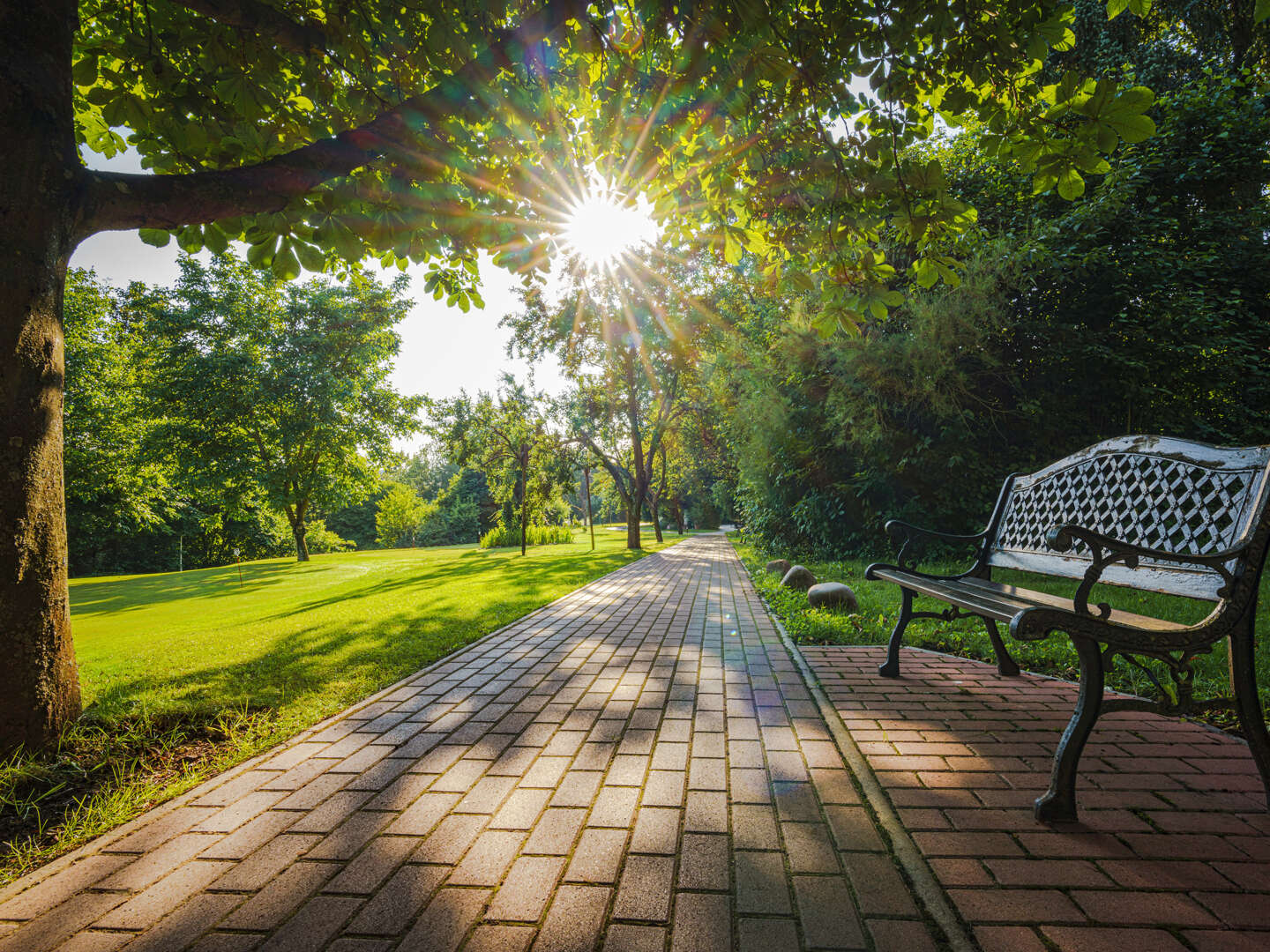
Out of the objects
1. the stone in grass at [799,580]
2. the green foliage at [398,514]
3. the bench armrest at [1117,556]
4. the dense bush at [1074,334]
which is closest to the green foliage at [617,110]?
the bench armrest at [1117,556]

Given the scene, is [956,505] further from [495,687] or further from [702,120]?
[495,687]

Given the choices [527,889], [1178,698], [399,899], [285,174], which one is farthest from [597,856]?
[285,174]

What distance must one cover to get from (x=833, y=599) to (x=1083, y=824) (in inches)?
156

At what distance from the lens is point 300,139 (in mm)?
3938

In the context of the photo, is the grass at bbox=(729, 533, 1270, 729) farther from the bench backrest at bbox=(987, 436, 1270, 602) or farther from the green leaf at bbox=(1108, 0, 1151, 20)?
the green leaf at bbox=(1108, 0, 1151, 20)

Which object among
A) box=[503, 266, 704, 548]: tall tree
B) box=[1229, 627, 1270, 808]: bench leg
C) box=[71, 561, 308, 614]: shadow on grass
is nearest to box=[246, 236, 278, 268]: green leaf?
box=[1229, 627, 1270, 808]: bench leg

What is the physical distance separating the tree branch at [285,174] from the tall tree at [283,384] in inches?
690

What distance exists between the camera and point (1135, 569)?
2.35 meters

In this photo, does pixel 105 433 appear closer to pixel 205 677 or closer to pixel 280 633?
pixel 280 633

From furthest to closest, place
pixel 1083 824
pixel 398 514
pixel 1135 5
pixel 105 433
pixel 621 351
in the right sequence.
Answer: pixel 398 514
pixel 621 351
pixel 105 433
pixel 1135 5
pixel 1083 824

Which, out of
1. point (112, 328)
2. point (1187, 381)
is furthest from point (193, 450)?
point (1187, 381)

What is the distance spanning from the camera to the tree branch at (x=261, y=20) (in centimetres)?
268

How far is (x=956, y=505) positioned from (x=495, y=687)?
29.9 ft

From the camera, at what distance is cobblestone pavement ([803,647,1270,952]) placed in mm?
1393
